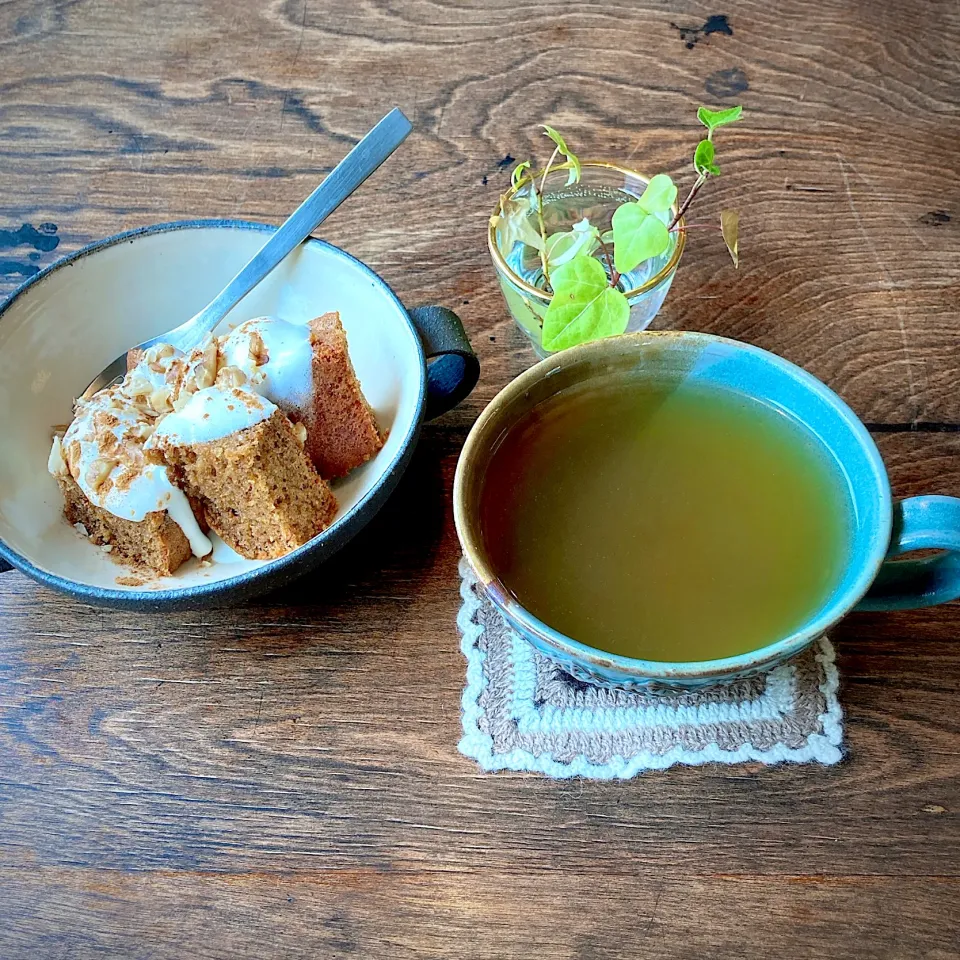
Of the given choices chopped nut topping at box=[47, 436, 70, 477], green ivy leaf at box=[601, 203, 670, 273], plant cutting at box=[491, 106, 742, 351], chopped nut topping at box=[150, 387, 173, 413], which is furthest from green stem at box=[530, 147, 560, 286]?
chopped nut topping at box=[47, 436, 70, 477]

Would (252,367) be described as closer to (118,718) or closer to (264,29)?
(118,718)

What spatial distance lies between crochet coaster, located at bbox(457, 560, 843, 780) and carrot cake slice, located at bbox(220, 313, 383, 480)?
0.25 m

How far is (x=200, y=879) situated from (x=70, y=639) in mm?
247

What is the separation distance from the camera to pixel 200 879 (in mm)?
707

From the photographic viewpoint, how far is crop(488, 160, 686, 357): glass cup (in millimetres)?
A: 884

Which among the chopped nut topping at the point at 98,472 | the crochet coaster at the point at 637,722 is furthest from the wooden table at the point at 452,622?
the chopped nut topping at the point at 98,472

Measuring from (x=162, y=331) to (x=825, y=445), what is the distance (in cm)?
67

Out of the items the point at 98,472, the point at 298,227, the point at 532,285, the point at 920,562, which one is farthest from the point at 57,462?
the point at 920,562

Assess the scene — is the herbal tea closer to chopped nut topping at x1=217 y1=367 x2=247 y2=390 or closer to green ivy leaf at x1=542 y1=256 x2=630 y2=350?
green ivy leaf at x1=542 y1=256 x2=630 y2=350

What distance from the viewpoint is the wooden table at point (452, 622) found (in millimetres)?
687

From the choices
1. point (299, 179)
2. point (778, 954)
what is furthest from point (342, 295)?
point (778, 954)

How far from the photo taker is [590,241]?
0.92 metres

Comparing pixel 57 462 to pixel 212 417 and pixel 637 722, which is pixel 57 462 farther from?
pixel 637 722

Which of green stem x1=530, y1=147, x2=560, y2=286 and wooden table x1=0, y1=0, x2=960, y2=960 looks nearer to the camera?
wooden table x1=0, y1=0, x2=960, y2=960
